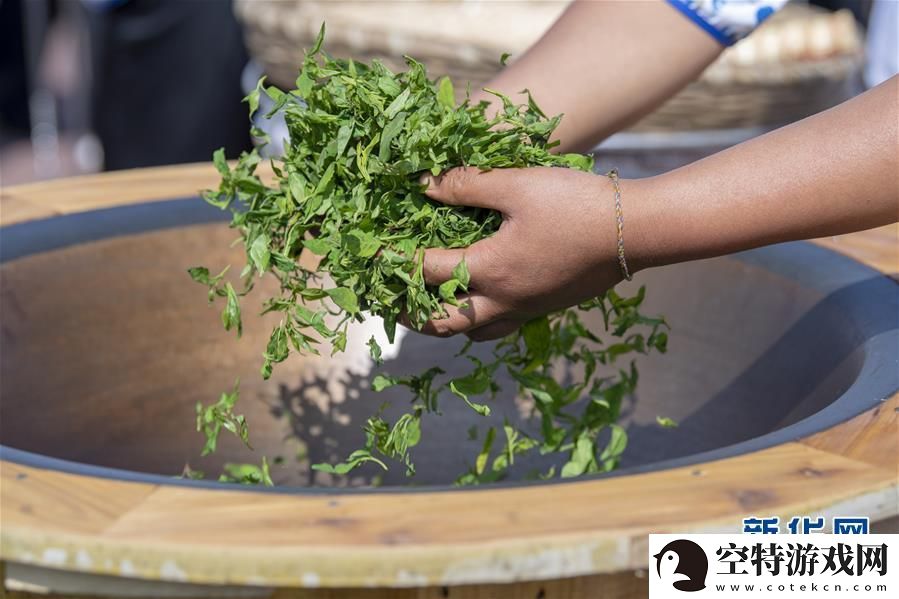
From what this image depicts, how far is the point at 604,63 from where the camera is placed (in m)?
1.51

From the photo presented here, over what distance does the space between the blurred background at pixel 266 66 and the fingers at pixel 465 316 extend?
1.26 meters

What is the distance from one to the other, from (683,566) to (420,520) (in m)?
0.24

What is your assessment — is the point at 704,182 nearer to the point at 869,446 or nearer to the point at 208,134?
the point at 869,446

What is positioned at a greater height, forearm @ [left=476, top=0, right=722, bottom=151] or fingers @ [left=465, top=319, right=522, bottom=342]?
forearm @ [left=476, top=0, right=722, bottom=151]

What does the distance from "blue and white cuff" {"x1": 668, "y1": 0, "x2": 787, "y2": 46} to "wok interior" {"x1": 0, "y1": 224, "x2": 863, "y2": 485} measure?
31cm

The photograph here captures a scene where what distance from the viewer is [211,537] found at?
860 millimetres

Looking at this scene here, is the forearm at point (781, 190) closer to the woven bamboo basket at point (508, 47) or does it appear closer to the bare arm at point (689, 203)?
the bare arm at point (689, 203)

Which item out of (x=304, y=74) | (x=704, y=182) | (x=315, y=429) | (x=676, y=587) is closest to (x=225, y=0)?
Answer: (x=315, y=429)

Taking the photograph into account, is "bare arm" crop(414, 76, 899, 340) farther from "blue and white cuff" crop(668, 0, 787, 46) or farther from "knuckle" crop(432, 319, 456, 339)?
"blue and white cuff" crop(668, 0, 787, 46)

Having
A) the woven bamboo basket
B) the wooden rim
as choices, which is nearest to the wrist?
the wooden rim

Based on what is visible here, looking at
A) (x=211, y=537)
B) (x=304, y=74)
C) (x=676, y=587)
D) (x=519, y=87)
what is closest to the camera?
(x=211, y=537)

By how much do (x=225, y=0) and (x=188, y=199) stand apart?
81.0 inches

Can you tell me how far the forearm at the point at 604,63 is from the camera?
1.49 m

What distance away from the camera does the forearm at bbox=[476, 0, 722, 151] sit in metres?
1.49
